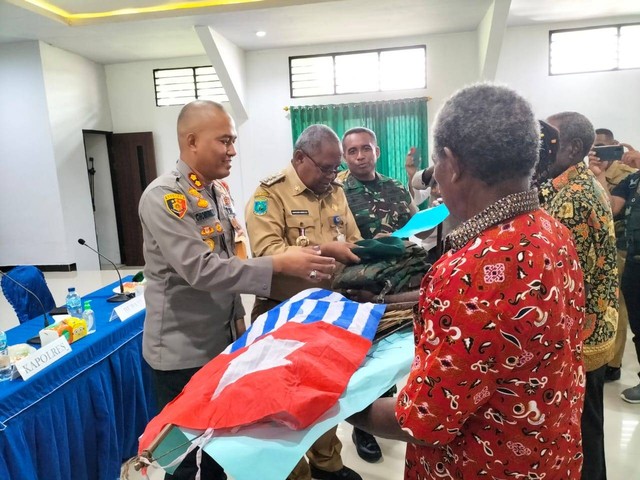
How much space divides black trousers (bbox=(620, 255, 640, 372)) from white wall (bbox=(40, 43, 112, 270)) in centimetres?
671

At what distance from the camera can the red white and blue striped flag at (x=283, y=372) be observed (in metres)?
0.81

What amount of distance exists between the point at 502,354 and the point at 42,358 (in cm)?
168

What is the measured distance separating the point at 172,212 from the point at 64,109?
6318 mm

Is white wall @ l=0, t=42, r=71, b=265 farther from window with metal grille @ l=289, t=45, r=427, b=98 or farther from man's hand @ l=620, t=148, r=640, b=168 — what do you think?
man's hand @ l=620, t=148, r=640, b=168

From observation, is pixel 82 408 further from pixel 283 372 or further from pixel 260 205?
pixel 283 372

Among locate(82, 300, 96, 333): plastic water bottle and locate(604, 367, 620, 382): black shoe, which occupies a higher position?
locate(82, 300, 96, 333): plastic water bottle

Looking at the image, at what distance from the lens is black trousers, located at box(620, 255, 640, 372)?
265 cm

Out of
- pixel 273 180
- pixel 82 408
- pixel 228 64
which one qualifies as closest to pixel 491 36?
pixel 228 64

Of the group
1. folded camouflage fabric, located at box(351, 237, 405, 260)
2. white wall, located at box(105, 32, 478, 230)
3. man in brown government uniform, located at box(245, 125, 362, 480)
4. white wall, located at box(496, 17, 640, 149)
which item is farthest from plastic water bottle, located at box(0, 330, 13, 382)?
white wall, located at box(496, 17, 640, 149)

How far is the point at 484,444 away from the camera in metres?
0.82

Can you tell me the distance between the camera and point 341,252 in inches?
50.6

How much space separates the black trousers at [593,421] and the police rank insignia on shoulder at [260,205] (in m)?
1.30

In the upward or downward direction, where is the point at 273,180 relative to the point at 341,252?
upward

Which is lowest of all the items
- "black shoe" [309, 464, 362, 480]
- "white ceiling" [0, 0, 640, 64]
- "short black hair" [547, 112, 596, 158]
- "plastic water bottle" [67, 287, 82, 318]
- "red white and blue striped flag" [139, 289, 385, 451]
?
"black shoe" [309, 464, 362, 480]
